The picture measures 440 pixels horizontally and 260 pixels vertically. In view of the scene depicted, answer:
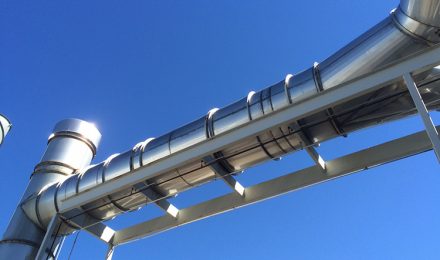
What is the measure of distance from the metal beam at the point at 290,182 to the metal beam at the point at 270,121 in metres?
1.49

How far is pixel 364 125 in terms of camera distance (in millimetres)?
6449

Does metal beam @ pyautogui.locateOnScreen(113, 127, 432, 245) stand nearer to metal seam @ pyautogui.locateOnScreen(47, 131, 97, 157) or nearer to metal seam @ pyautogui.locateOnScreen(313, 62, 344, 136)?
metal seam @ pyautogui.locateOnScreen(313, 62, 344, 136)

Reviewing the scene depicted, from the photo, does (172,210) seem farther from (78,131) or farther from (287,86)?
(287,86)

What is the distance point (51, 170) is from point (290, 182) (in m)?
5.44

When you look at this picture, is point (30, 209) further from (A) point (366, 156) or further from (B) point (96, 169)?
(A) point (366, 156)

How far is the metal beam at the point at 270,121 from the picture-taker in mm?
5320

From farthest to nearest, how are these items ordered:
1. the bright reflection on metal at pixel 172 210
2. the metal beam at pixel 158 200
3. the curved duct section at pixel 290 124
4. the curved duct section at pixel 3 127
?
the curved duct section at pixel 3 127 → the bright reflection on metal at pixel 172 210 → the metal beam at pixel 158 200 → the curved duct section at pixel 290 124

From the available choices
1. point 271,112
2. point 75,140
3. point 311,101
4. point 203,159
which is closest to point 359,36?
point 311,101

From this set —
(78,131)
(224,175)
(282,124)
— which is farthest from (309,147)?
(78,131)

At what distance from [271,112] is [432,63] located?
7.37ft

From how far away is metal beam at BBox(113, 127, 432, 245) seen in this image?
6.51 m

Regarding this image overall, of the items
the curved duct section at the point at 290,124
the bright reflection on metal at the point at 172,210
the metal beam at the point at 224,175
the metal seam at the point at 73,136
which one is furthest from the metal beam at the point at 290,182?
the metal seam at the point at 73,136

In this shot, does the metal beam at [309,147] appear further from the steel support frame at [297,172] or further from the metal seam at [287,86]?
the metal seam at [287,86]

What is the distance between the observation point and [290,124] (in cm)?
642
